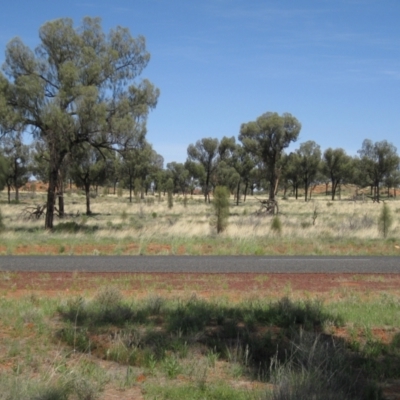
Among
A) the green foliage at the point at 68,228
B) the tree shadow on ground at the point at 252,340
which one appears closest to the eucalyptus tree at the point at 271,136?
the green foliage at the point at 68,228

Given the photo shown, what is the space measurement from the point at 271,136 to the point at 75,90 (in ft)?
72.8

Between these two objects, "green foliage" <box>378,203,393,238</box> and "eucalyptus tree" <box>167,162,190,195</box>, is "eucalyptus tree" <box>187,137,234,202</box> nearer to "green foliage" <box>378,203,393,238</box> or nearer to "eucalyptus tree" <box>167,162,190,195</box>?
"eucalyptus tree" <box>167,162,190,195</box>

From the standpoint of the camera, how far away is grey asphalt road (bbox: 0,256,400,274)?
15562mm

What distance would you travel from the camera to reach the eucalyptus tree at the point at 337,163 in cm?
8681

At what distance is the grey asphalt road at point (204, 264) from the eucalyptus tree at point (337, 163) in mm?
69623

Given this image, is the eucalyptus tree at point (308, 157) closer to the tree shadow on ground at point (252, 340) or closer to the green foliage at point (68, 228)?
the green foliage at point (68, 228)

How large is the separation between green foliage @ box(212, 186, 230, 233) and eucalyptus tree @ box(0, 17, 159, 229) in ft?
16.3

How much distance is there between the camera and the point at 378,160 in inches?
3150

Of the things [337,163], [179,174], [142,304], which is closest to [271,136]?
[142,304]

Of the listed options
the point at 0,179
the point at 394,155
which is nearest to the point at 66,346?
the point at 0,179

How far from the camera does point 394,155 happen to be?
7912 cm

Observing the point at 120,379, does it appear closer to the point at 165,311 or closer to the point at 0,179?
the point at 165,311

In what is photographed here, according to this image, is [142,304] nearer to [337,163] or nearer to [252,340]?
[252,340]

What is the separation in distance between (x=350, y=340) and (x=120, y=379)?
12.2 feet
